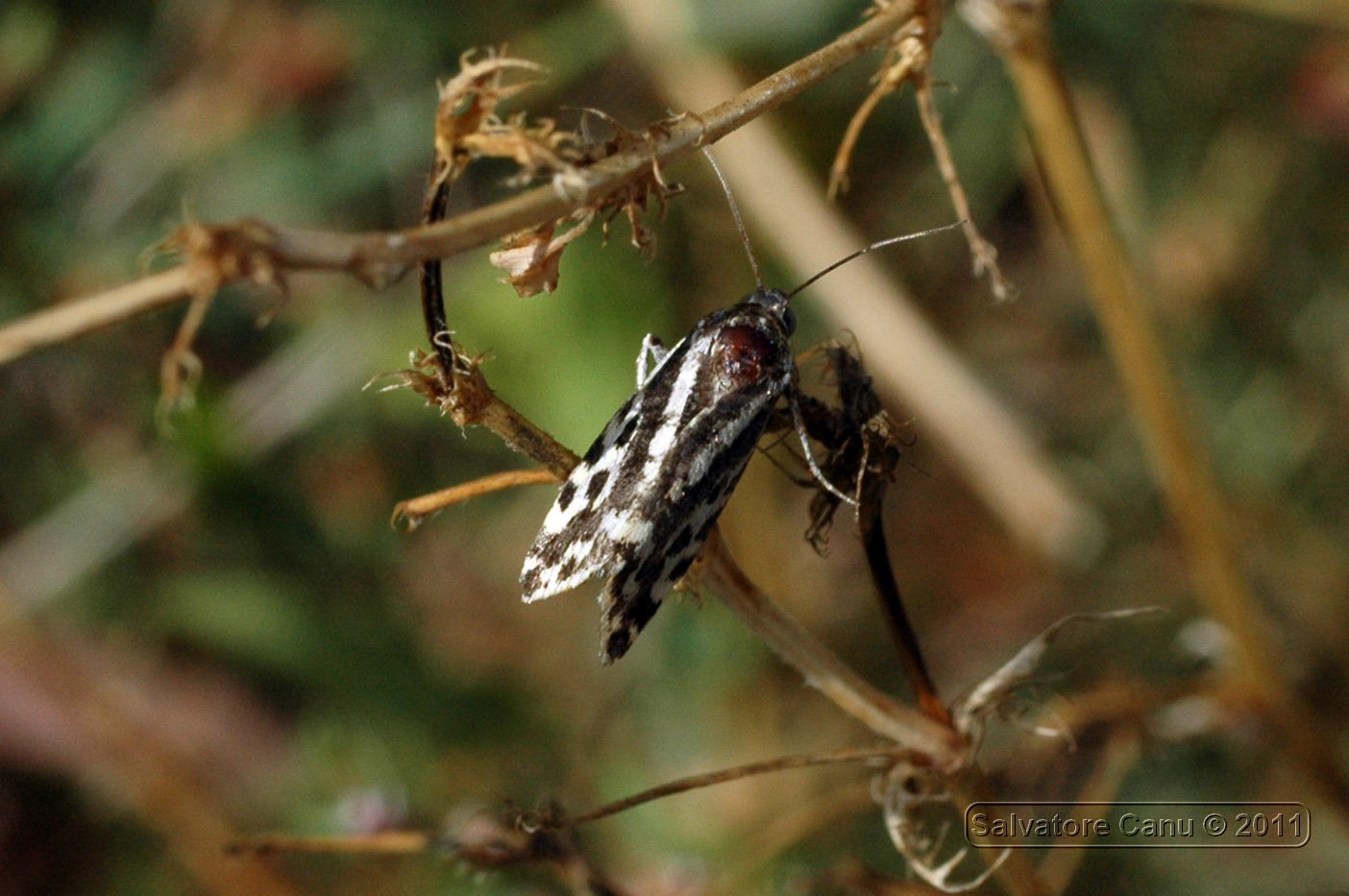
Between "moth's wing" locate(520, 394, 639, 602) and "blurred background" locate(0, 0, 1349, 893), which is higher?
"blurred background" locate(0, 0, 1349, 893)

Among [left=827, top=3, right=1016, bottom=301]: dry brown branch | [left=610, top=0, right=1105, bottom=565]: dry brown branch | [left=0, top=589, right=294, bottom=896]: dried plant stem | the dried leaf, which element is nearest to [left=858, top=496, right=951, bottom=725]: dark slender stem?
[left=827, top=3, right=1016, bottom=301]: dry brown branch

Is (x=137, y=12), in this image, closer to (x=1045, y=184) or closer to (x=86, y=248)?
(x=86, y=248)

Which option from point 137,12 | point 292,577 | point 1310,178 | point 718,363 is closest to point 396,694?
point 292,577

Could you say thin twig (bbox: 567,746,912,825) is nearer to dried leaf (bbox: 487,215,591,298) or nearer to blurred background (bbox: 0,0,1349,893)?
dried leaf (bbox: 487,215,591,298)

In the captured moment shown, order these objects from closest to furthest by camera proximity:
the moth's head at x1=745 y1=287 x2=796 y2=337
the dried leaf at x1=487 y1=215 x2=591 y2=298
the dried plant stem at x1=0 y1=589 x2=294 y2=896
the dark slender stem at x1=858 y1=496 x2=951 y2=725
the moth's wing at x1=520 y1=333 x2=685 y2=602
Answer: the dried leaf at x1=487 y1=215 x2=591 y2=298, the dark slender stem at x1=858 y1=496 x2=951 y2=725, the moth's wing at x1=520 y1=333 x2=685 y2=602, the moth's head at x1=745 y1=287 x2=796 y2=337, the dried plant stem at x1=0 y1=589 x2=294 y2=896

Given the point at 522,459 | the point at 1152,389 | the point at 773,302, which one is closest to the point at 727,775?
the point at 773,302

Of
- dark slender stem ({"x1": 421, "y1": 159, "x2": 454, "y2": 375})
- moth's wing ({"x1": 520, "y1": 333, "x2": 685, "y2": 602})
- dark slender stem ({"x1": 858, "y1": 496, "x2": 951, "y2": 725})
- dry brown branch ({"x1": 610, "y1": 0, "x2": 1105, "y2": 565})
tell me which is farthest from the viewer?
dry brown branch ({"x1": 610, "y1": 0, "x2": 1105, "y2": 565})
